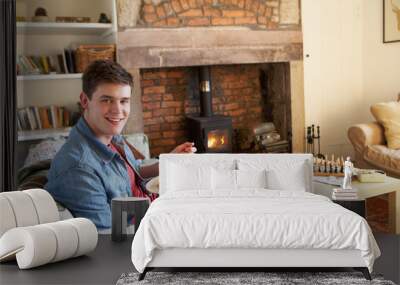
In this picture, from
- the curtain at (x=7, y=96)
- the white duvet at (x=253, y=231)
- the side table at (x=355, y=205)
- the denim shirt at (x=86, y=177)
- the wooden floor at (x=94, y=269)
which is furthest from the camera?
the curtain at (x=7, y=96)

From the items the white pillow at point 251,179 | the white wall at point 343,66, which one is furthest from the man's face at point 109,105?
the white wall at point 343,66

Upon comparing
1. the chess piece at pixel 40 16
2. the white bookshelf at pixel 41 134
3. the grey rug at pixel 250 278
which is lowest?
the grey rug at pixel 250 278

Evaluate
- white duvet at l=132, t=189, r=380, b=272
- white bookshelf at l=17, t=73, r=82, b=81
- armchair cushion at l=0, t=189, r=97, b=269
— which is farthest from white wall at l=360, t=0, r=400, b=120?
armchair cushion at l=0, t=189, r=97, b=269

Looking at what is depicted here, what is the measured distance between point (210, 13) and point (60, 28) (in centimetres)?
165

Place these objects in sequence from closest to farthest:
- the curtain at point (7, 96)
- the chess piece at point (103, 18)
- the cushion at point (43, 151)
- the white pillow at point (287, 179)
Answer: the white pillow at point (287, 179) → the curtain at point (7, 96) → the cushion at point (43, 151) → the chess piece at point (103, 18)

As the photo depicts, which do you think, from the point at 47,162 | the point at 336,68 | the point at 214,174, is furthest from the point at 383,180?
the point at 336,68

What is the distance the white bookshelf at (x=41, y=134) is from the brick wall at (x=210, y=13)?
1.38 m

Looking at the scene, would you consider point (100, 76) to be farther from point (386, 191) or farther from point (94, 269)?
point (386, 191)

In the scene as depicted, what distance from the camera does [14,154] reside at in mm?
4039

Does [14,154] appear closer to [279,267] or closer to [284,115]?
[279,267]

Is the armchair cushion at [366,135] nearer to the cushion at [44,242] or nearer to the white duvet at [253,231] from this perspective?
the white duvet at [253,231]

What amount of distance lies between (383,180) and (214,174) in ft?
5.68

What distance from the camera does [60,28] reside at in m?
5.38

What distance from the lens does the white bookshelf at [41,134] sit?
523cm
